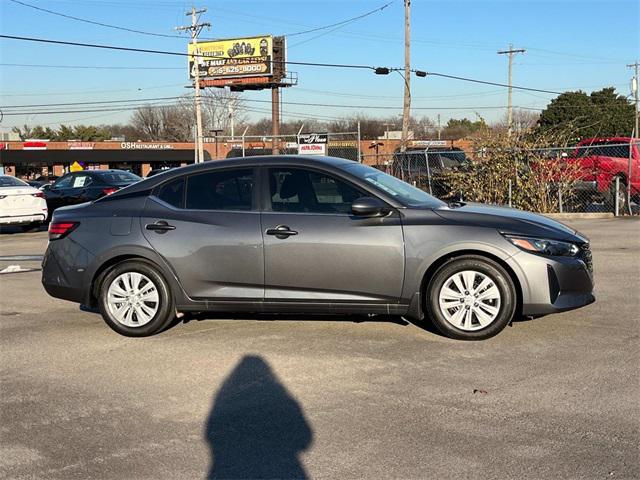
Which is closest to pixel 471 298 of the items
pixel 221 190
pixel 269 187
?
pixel 269 187

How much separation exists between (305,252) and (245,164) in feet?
3.56

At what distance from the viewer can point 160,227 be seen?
604 cm

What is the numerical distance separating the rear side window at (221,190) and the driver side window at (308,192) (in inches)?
9.8

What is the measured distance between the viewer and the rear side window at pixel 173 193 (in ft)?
20.3

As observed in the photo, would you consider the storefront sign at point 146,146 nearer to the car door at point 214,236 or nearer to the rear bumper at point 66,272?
the rear bumper at point 66,272

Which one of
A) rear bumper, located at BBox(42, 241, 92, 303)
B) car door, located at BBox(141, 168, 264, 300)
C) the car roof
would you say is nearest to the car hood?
the car roof

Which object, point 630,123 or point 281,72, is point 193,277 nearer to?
point 281,72

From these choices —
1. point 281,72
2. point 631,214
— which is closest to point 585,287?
point 631,214

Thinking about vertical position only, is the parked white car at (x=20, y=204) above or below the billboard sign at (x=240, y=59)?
below

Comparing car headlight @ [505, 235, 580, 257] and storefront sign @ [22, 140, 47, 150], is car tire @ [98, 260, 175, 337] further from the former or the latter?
storefront sign @ [22, 140, 47, 150]

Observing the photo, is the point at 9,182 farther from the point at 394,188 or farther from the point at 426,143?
the point at 426,143

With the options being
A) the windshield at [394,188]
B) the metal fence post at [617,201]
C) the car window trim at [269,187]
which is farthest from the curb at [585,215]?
the car window trim at [269,187]

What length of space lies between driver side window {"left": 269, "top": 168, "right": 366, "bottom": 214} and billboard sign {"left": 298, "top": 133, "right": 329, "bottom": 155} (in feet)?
55.9

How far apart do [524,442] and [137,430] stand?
2.36 meters
